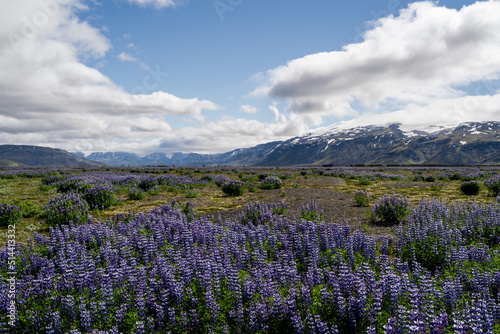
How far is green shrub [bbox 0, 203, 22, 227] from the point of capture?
461 inches

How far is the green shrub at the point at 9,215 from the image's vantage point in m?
11.7

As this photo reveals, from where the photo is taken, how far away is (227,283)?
5340 millimetres

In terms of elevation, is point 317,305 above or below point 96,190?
below

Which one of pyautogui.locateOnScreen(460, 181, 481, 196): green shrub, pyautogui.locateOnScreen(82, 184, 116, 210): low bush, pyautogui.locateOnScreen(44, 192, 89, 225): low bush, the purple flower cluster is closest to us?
the purple flower cluster

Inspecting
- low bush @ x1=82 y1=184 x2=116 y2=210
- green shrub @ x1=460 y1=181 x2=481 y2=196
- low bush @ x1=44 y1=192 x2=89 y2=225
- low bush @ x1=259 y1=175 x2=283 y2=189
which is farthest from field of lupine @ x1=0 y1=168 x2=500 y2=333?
low bush @ x1=259 y1=175 x2=283 y2=189

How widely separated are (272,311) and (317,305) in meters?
0.79

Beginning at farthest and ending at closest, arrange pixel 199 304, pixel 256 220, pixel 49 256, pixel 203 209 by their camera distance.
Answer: pixel 203 209 → pixel 256 220 → pixel 49 256 → pixel 199 304

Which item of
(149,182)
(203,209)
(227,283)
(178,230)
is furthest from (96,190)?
(227,283)

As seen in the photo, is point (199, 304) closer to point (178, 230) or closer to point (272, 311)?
point (272, 311)

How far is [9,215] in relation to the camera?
11.9 metres

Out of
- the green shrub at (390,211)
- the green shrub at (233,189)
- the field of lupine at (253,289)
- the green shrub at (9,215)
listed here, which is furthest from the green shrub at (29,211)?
the green shrub at (390,211)

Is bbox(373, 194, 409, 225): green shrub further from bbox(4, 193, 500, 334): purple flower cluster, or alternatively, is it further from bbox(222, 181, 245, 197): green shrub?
bbox(222, 181, 245, 197): green shrub

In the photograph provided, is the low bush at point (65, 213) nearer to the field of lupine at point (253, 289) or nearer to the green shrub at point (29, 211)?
the green shrub at point (29, 211)

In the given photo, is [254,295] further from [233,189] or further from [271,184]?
[271,184]
